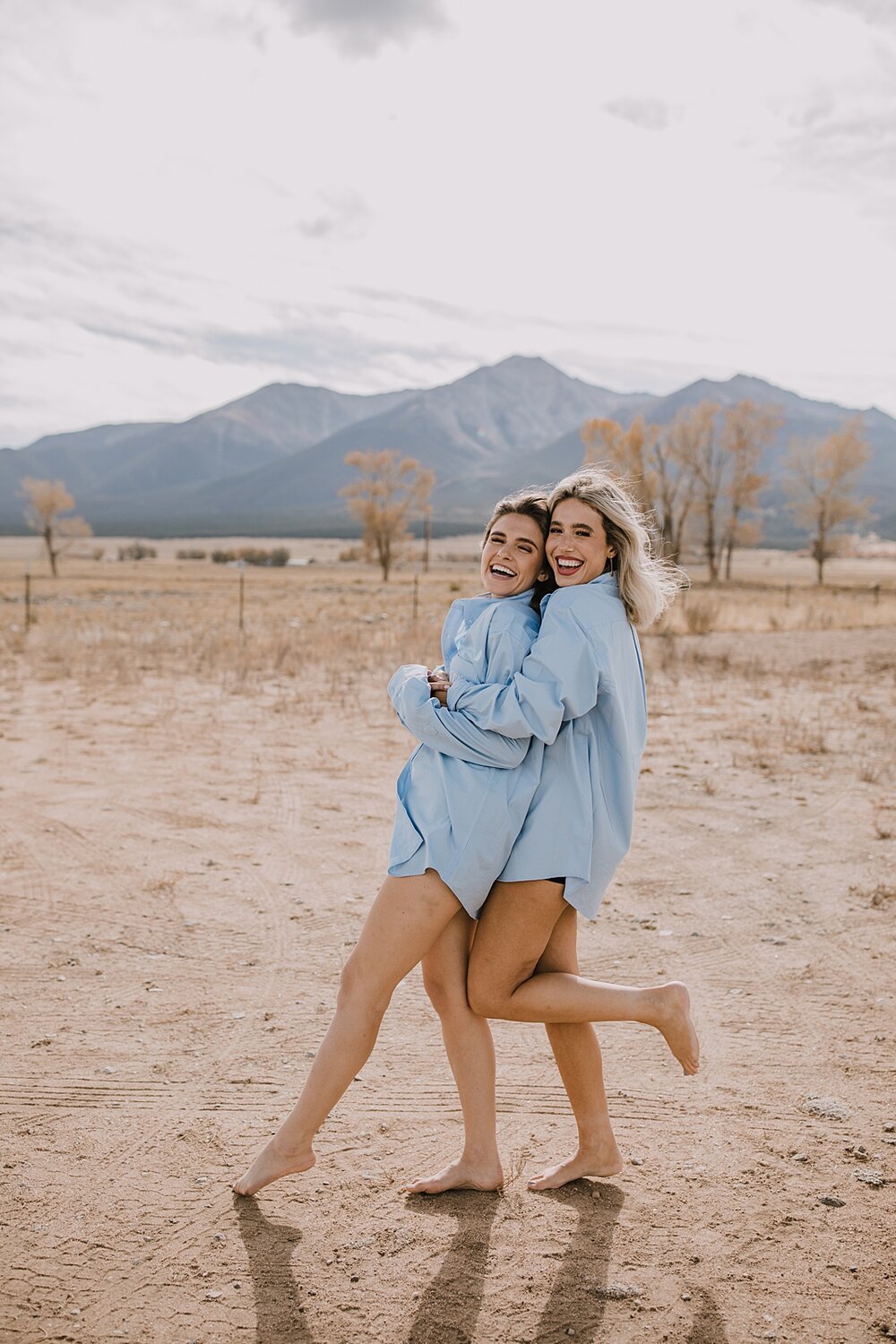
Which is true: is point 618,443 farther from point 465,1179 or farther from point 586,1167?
point 465,1179

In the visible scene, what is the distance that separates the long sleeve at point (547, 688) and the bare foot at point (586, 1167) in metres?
1.28

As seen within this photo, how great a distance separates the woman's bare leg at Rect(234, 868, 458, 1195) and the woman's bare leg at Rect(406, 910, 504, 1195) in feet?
0.44

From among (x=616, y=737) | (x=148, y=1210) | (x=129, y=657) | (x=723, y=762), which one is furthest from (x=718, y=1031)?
(x=129, y=657)

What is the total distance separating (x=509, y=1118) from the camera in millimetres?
3350

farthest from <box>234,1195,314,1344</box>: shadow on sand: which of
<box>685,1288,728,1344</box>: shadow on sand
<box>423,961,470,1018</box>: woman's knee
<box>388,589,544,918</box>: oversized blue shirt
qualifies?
<box>388,589,544,918</box>: oversized blue shirt

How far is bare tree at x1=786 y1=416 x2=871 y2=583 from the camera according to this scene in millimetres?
52781

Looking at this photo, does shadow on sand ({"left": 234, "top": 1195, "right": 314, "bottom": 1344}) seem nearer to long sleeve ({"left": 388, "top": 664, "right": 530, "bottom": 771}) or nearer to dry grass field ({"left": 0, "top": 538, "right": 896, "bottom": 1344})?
dry grass field ({"left": 0, "top": 538, "right": 896, "bottom": 1344})

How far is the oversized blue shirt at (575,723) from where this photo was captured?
8.15 feet

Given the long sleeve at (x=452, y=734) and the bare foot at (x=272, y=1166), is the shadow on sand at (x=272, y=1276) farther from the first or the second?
the long sleeve at (x=452, y=734)

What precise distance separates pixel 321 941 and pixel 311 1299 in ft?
7.76

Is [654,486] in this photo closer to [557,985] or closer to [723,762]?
[723,762]

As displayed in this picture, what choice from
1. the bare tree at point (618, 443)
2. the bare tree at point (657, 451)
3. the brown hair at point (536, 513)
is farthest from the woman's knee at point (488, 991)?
the bare tree at point (618, 443)

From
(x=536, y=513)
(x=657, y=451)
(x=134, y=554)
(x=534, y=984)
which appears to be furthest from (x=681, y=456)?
(x=534, y=984)

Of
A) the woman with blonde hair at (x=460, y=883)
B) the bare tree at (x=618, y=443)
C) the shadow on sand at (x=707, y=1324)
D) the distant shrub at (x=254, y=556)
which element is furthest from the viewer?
the distant shrub at (x=254, y=556)
